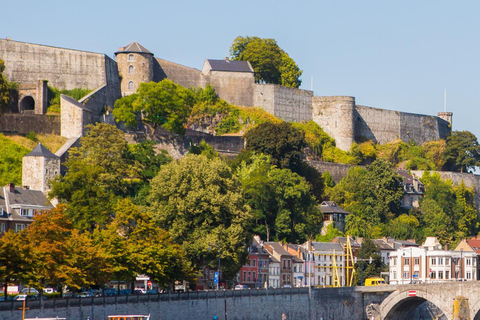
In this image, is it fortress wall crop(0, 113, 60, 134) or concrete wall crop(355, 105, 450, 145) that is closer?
fortress wall crop(0, 113, 60, 134)

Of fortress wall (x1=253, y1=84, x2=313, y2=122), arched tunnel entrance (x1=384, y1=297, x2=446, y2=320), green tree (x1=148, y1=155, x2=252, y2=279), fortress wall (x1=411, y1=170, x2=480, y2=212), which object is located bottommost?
arched tunnel entrance (x1=384, y1=297, x2=446, y2=320)

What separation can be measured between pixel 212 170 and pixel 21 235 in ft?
57.2

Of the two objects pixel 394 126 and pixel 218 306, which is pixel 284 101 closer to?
pixel 394 126

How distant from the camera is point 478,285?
2876 inches

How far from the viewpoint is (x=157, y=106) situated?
92.3 metres

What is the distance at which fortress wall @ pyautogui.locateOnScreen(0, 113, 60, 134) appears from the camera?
87.1 metres

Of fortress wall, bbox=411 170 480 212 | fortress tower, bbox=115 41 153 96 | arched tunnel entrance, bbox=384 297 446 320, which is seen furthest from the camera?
fortress wall, bbox=411 170 480 212

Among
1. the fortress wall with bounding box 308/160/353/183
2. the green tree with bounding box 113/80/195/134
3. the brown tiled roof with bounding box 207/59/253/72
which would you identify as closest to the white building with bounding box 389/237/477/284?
the fortress wall with bounding box 308/160/353/183

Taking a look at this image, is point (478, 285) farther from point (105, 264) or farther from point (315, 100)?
point (315, 100)

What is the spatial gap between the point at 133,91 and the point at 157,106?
810cm

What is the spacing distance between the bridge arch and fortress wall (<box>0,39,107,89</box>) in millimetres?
32867

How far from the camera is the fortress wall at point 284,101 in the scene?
109 meters

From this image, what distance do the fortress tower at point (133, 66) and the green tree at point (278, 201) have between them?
13714mm

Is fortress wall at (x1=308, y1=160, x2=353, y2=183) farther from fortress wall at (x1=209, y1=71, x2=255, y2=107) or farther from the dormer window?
the dormer window
